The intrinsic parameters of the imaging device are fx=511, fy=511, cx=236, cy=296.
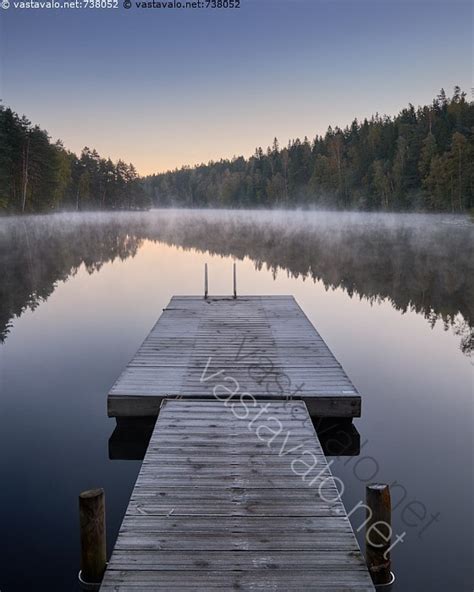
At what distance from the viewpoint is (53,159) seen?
65.9m

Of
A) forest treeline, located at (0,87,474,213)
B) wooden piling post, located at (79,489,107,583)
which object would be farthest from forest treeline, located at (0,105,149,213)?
wooden piling post, located at (79,489,107,583)

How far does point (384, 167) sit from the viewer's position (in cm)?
7556

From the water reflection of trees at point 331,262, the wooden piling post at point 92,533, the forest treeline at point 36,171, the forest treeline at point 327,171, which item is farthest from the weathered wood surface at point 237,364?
the forest treeline at point 327,171

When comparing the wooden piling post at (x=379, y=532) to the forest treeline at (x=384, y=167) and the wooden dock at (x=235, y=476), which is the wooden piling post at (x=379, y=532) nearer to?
the wooden dock at (x=235, y=476)

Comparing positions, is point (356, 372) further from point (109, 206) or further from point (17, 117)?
point (109, 206)

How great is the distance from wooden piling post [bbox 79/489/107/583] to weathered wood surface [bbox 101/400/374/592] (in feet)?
0.74

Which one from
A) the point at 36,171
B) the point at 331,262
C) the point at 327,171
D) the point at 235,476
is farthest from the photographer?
the point at 327,171

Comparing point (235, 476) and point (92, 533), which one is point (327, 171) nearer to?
point (235, 476)

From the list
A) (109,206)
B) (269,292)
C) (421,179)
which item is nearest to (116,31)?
(269,292)

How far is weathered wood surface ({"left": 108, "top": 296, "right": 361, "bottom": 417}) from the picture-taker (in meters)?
7.39

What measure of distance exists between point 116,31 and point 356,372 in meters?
35.7

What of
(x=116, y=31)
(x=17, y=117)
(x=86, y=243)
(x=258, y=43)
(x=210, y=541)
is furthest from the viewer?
(x=17, y=117)

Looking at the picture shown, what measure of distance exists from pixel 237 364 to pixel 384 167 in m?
73.0

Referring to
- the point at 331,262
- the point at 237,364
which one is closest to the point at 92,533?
the point at 237,364
